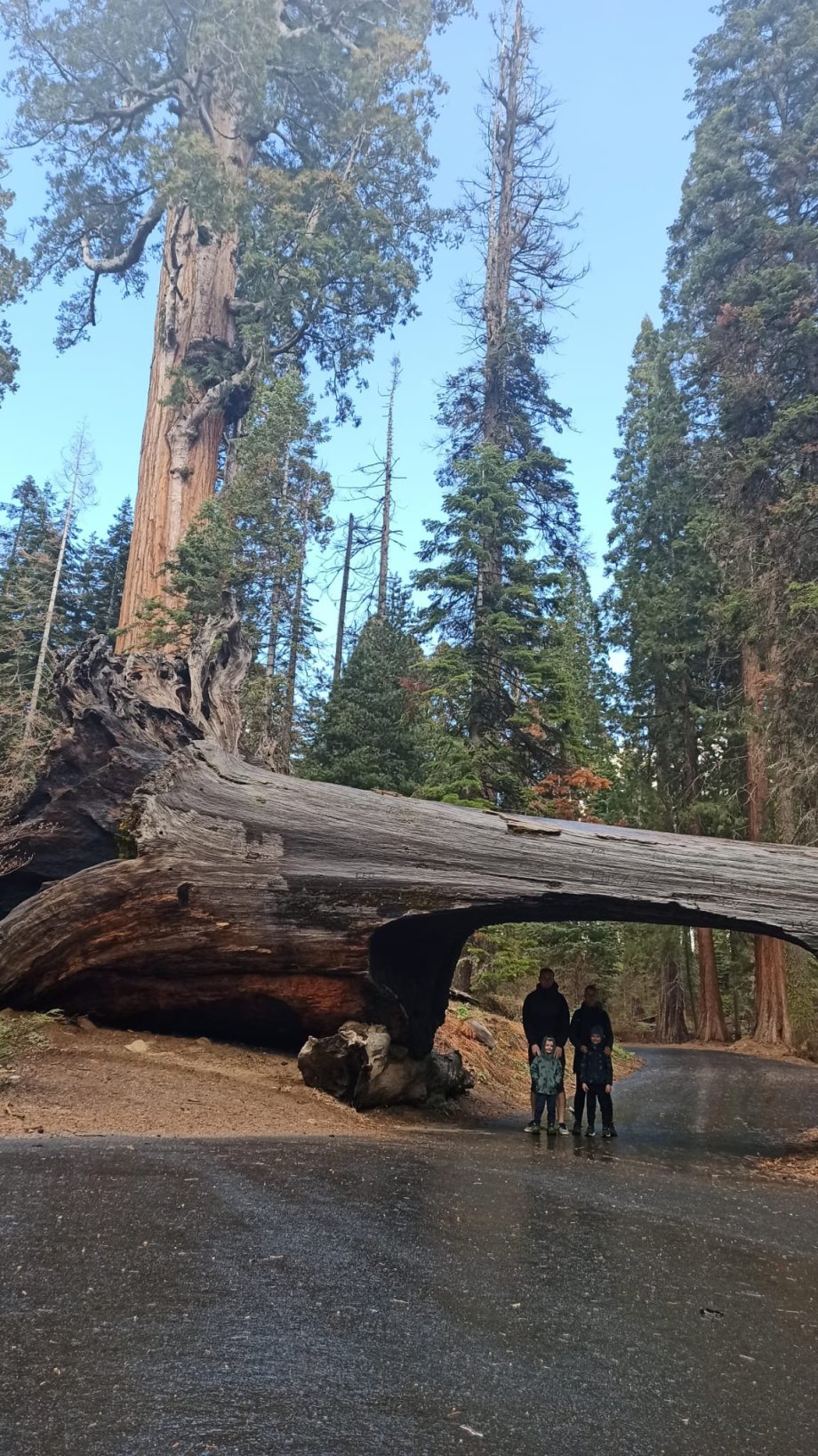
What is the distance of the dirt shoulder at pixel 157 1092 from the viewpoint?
6496 mm

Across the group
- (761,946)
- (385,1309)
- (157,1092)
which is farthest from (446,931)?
(761,946)

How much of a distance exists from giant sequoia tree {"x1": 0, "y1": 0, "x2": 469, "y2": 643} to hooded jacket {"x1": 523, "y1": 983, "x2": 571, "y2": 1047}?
1110 cm

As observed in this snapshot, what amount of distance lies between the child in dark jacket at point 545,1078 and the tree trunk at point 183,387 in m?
11.7

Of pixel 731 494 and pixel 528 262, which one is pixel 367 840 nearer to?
pixel 731 494

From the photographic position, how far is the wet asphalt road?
2.29m

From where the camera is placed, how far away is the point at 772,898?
26.3ft

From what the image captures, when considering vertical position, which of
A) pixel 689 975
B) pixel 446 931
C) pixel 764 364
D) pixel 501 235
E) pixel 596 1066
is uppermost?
pixel 501 235

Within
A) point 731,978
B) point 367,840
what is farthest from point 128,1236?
point 731,978

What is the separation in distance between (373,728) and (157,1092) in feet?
36.2

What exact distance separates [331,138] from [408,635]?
47.1ft

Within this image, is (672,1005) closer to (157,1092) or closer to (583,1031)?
(583,1031)

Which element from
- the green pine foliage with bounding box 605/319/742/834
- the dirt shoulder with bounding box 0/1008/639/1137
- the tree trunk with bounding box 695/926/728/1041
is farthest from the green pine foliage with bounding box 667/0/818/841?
the dirt shoulder with bounding box 0/1008/639/1137

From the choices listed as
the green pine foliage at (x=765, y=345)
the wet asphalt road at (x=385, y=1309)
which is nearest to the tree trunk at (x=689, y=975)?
the green pine foliage at (x=765, y=345)

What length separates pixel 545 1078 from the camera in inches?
326
